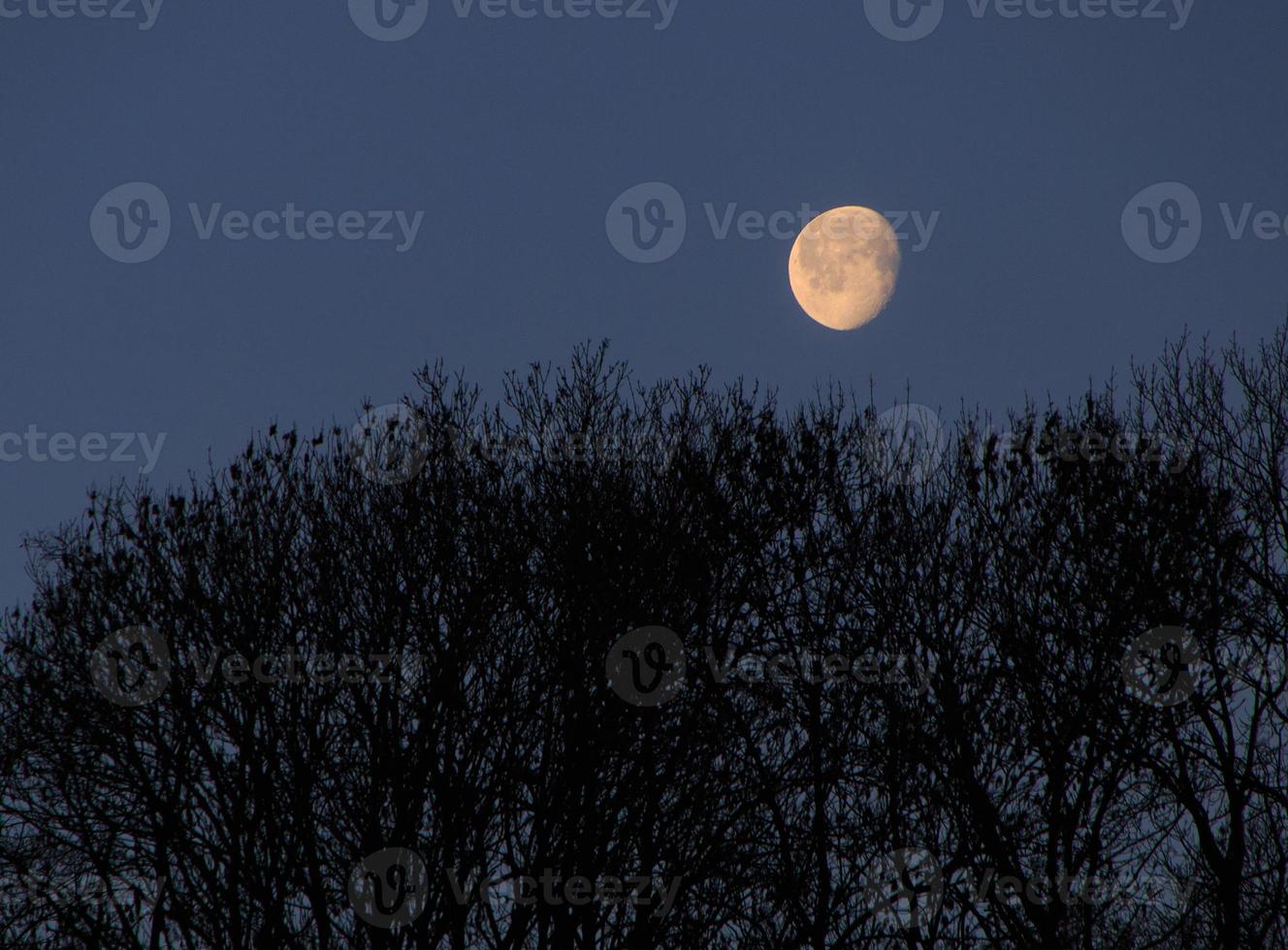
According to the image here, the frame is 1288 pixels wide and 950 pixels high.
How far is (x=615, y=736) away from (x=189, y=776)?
21.0 ft

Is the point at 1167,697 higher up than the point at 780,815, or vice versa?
the point at 1167,697

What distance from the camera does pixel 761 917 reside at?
15477 mm

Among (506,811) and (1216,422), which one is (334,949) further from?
(1216,422)

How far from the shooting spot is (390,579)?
15445mm

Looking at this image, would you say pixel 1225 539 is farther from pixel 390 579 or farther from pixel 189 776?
pixel 189 776

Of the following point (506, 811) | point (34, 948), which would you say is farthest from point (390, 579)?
point (34, 948)

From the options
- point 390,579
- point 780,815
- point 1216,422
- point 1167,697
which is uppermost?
point 1216,422

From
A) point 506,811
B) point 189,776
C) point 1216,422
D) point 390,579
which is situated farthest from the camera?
point 1216,422

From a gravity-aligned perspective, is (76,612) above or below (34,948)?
above

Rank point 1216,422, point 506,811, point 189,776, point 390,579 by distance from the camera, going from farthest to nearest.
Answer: point 1216,422 → point 189,776 → point 390,579 → point 506,811

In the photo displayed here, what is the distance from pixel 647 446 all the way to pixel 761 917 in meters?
6.59

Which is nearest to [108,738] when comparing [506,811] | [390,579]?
[390,579]

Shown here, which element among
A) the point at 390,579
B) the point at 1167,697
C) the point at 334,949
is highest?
the point at 390,579

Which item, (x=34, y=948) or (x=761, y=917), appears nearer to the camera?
(x=761, y=917)
